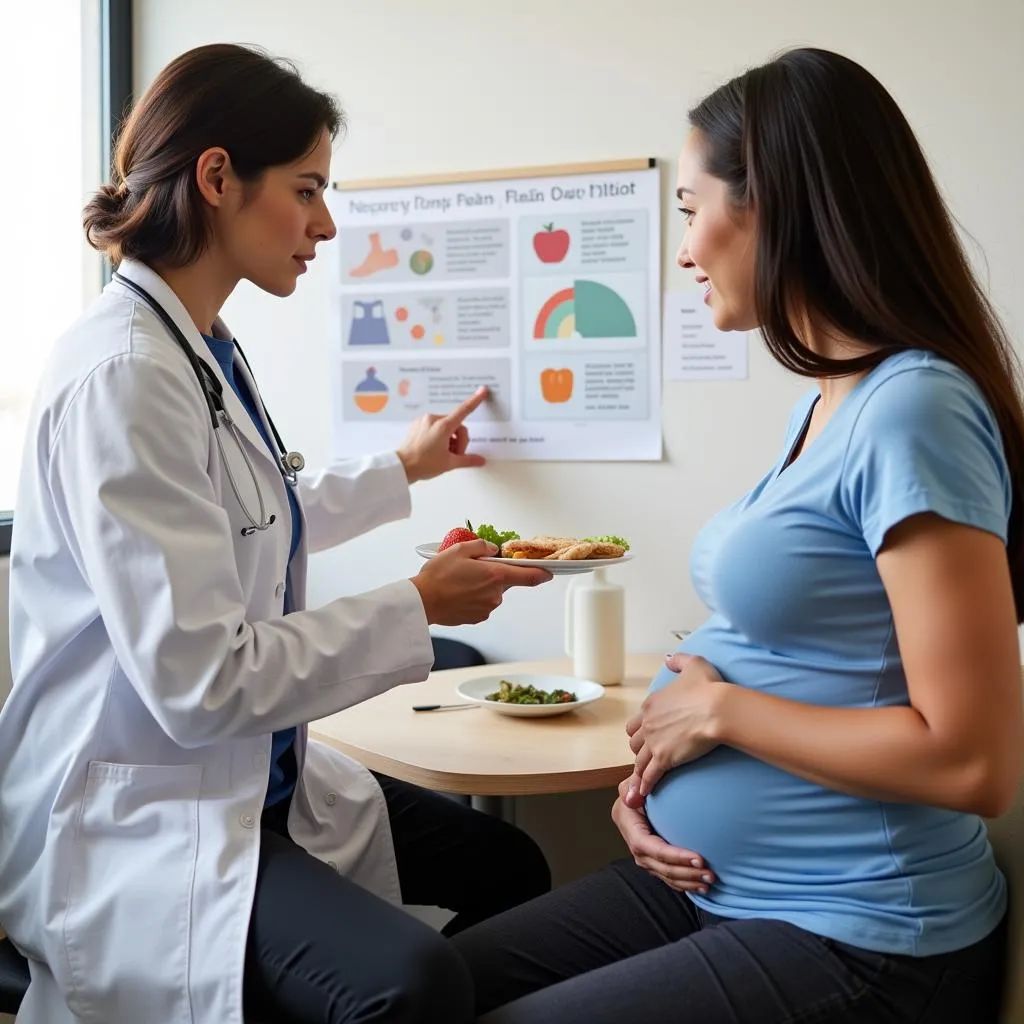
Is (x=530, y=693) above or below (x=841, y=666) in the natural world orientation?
below

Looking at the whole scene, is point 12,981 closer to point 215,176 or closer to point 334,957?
point 334,957

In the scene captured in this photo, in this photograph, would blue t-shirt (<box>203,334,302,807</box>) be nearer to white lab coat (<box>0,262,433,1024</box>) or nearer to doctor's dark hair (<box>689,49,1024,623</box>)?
white lab coat (<box>0,262,433,1024</box>)

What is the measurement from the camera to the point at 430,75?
236cm

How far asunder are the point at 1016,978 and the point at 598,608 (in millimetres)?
1007

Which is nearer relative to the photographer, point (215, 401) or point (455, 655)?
point (215, 401)

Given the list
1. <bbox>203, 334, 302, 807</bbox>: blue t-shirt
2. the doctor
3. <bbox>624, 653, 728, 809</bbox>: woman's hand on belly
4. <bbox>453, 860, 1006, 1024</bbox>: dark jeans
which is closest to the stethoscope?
the doctor

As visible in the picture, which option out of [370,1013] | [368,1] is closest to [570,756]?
[370,1013]

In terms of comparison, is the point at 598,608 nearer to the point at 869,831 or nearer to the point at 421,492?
the point at 421,492

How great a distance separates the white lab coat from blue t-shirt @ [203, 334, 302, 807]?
0.16 metres

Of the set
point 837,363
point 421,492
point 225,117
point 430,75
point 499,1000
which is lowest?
point 499,1000

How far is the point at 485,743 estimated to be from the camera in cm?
172

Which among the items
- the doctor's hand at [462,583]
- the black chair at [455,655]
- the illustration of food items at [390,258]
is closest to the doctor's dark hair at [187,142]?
the doctor's hand at [462,583]

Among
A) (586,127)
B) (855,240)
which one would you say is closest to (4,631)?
(586,127)

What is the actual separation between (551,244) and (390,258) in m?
0.35
